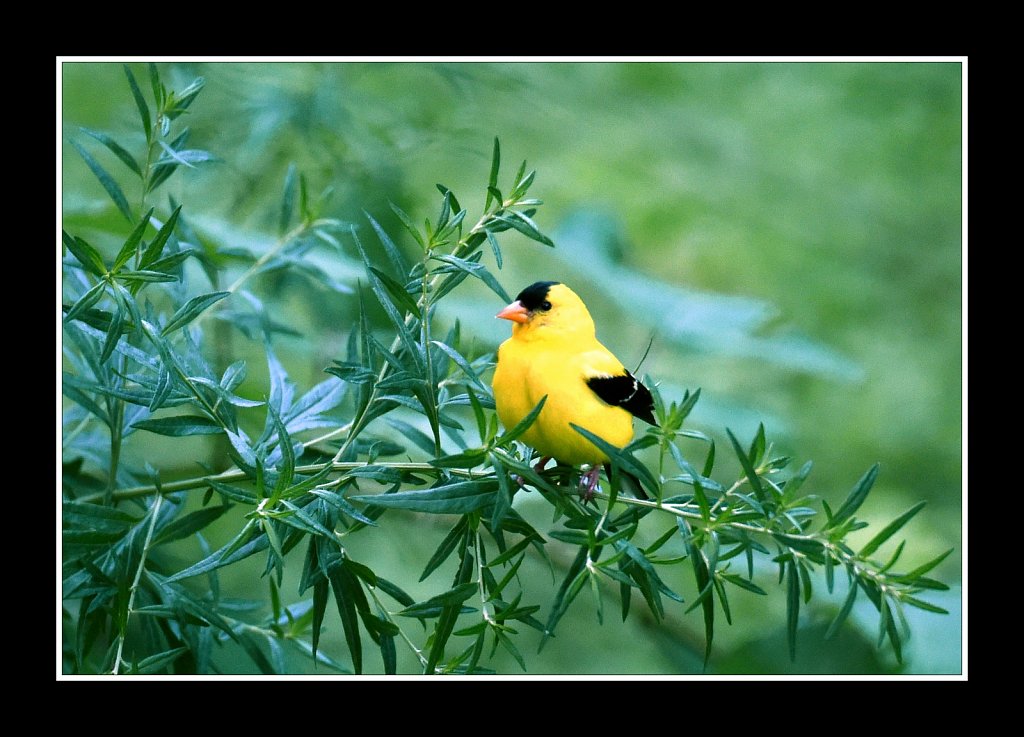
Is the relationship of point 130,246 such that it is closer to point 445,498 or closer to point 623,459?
point 445,498

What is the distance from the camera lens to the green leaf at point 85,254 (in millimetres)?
1235

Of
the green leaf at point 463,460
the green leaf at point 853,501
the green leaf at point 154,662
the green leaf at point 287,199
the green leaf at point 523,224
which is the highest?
the green leaf at point 287,199

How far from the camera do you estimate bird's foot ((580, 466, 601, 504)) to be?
141cm

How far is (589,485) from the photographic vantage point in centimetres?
142

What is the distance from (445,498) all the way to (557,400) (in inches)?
10.4

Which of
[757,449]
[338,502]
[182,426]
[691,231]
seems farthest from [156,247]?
[691,231]

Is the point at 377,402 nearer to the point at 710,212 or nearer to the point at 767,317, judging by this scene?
the point at 767,317

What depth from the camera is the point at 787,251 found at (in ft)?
14.6

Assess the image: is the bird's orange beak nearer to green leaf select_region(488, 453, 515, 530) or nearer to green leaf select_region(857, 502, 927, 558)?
green leaf select_region(488, 453, 515, 530)

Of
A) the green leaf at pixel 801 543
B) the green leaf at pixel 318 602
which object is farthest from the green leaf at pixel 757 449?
the green leaf at pixel 318 602

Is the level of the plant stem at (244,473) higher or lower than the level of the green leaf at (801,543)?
higher

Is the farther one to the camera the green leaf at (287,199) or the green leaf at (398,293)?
the green leaf at (287,199)

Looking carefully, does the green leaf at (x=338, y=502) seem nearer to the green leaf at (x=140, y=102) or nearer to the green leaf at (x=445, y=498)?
the green leaf at (x=445, y=498)

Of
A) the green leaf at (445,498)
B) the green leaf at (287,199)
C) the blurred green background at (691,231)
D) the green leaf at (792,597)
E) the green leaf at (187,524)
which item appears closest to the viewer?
the green leaf at (445,498)
